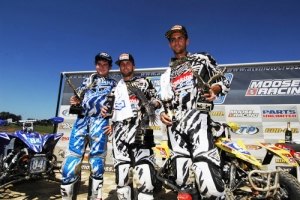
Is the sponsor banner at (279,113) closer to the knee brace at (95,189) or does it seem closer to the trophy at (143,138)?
the trophy at (143,138)

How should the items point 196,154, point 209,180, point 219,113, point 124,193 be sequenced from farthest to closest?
point 219,113, point 124,193, point 196,154, point 209,180

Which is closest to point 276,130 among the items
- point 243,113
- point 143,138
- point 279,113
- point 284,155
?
point 279,113

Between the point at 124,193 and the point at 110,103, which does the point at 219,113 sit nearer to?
the point at 110,103

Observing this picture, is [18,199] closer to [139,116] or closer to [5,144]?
[5,144]

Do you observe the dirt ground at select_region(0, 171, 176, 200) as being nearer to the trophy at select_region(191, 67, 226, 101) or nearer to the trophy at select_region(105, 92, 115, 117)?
the trophy at select_region(105, 92, 115, 117)

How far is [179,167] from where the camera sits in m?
2.82

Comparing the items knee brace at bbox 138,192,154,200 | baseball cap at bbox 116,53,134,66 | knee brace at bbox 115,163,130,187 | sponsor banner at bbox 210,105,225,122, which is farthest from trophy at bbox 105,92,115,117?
sponsor banner at bbox 210,105,225,122

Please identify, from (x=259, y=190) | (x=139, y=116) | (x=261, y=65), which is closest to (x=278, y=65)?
(x=261, y=65)

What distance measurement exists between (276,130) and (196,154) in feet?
16.3

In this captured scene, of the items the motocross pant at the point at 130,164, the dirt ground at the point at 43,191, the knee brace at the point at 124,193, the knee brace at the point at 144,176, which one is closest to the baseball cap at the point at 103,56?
the motocross pant at the point at 130,164

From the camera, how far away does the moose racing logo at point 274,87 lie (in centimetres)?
684

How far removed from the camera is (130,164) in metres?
3.56

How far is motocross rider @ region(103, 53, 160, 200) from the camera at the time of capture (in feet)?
11.3

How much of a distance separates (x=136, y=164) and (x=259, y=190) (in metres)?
1.63
